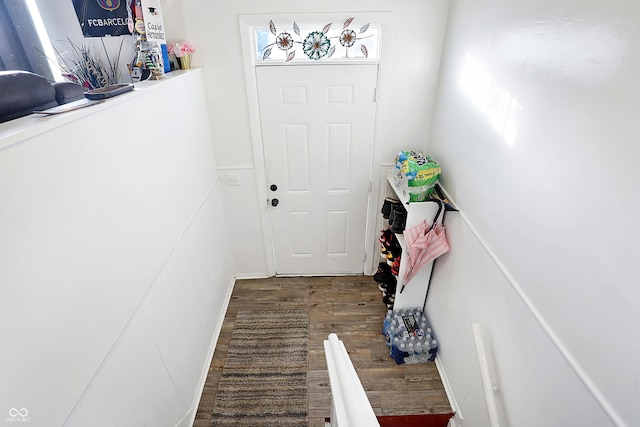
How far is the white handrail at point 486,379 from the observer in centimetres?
150

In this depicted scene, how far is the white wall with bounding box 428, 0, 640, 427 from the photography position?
3.15ft

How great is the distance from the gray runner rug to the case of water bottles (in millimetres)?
703

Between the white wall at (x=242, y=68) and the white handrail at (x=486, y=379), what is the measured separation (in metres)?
1.48

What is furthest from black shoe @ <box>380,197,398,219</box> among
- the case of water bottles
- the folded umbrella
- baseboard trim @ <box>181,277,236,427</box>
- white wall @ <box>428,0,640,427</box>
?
baseboard trim @ <box>181,277,236,427</box>

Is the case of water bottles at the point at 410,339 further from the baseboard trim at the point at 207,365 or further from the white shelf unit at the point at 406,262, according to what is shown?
the baseboard trim at the point at 207,365

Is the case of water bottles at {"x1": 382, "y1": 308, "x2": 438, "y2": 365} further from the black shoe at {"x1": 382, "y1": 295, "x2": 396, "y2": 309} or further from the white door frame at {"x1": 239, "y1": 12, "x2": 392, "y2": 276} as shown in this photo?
the white door frame at {"x1": 239, "y1": 12, "x2": 392, "y2": 276}

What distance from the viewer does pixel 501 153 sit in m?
1.60

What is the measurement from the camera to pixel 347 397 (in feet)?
2.86

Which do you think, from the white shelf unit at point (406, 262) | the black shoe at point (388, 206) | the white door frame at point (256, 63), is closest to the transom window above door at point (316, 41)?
the white door frame at point (256, 63)

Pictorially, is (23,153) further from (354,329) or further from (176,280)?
(354,329)

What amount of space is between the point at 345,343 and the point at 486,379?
1208 mm

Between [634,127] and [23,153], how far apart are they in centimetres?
176

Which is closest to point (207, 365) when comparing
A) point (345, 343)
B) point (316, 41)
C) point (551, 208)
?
point (345, 343)

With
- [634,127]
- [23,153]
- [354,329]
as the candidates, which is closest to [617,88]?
[634,127]
